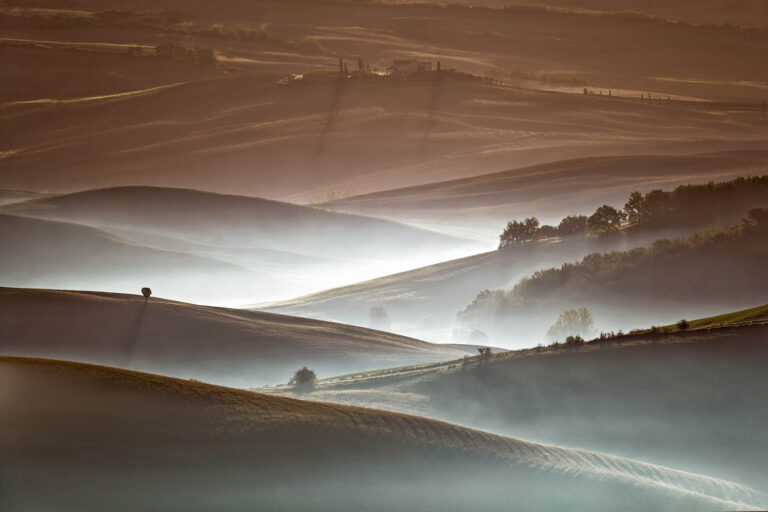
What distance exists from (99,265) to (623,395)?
202ft

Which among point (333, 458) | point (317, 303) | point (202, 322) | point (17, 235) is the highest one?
point (17, 235)

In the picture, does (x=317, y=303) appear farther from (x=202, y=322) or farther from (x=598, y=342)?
(x=598, y=342)

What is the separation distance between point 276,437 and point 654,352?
1191cm

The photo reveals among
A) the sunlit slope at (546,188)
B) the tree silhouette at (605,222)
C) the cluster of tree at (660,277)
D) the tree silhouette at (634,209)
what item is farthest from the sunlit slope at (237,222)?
the cluster of tree at (660,277)

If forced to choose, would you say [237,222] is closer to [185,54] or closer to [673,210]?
[673,210]

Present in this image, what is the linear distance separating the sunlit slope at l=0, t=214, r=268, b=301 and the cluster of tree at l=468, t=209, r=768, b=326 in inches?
1067

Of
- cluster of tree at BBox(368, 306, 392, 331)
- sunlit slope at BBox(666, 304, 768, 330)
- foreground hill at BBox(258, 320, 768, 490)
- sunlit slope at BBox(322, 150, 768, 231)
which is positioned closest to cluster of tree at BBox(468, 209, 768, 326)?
cluster of tree at BBox(368, 306, 392, 331)

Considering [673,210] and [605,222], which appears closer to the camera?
[605,222]

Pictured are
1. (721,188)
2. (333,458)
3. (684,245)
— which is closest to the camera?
(333,458)

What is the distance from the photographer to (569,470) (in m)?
16.5

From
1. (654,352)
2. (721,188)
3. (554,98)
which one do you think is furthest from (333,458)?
(554,98)

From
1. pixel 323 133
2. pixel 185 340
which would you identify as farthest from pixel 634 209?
pixel 323 133

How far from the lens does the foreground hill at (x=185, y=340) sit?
3547cm

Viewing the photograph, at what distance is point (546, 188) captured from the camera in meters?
117
